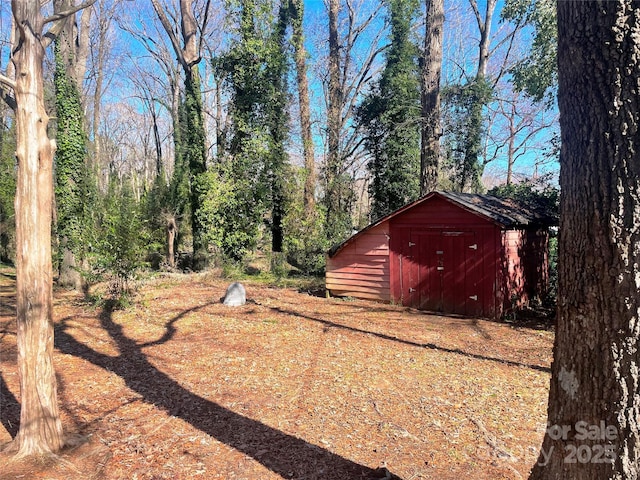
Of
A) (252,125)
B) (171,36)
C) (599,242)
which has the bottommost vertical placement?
(599,242)

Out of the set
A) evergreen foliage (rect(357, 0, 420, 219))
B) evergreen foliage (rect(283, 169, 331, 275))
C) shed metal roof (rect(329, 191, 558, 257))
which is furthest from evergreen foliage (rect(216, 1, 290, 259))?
shed metal roof (rect(329, 191, 558, 257))

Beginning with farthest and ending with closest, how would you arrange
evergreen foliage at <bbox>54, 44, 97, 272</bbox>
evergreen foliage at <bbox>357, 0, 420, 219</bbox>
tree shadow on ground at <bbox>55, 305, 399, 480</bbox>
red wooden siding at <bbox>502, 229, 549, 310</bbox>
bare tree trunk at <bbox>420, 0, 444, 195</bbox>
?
evergreen foliage at <bbox>357, 0, 420, 219</bbox> → evergreen foliage at <bbox>54, 44, 97, 272</bbox> → bare tree trunk at <bbox>420, 0, 444, 195</bbox> → red wooden siding at <bbox>502, 229, 549, 310</bbox> → tree shadow on ground at <bbox>55, 305, 399, 480</bbox>

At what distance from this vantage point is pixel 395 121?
17.5 m

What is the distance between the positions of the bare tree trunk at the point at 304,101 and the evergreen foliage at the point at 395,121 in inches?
101

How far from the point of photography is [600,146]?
194 centimetres

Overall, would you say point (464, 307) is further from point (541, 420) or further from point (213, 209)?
point (213, 209)

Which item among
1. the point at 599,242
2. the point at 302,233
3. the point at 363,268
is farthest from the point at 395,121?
the point at 599,242

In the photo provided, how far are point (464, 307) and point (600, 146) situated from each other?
7.91 m

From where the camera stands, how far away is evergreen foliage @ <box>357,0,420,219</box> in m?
16.7

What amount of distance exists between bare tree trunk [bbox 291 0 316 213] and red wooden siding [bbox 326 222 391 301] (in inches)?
197

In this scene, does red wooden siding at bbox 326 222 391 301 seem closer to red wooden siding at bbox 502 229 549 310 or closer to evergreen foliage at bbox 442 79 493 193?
red wooden siding at bbox 502 229 549 310

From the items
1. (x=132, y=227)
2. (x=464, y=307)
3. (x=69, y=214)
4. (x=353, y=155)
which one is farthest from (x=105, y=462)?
(x=353, y=155)

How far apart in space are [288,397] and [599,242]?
12.4 ft

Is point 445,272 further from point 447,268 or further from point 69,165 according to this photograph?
point 69,165
